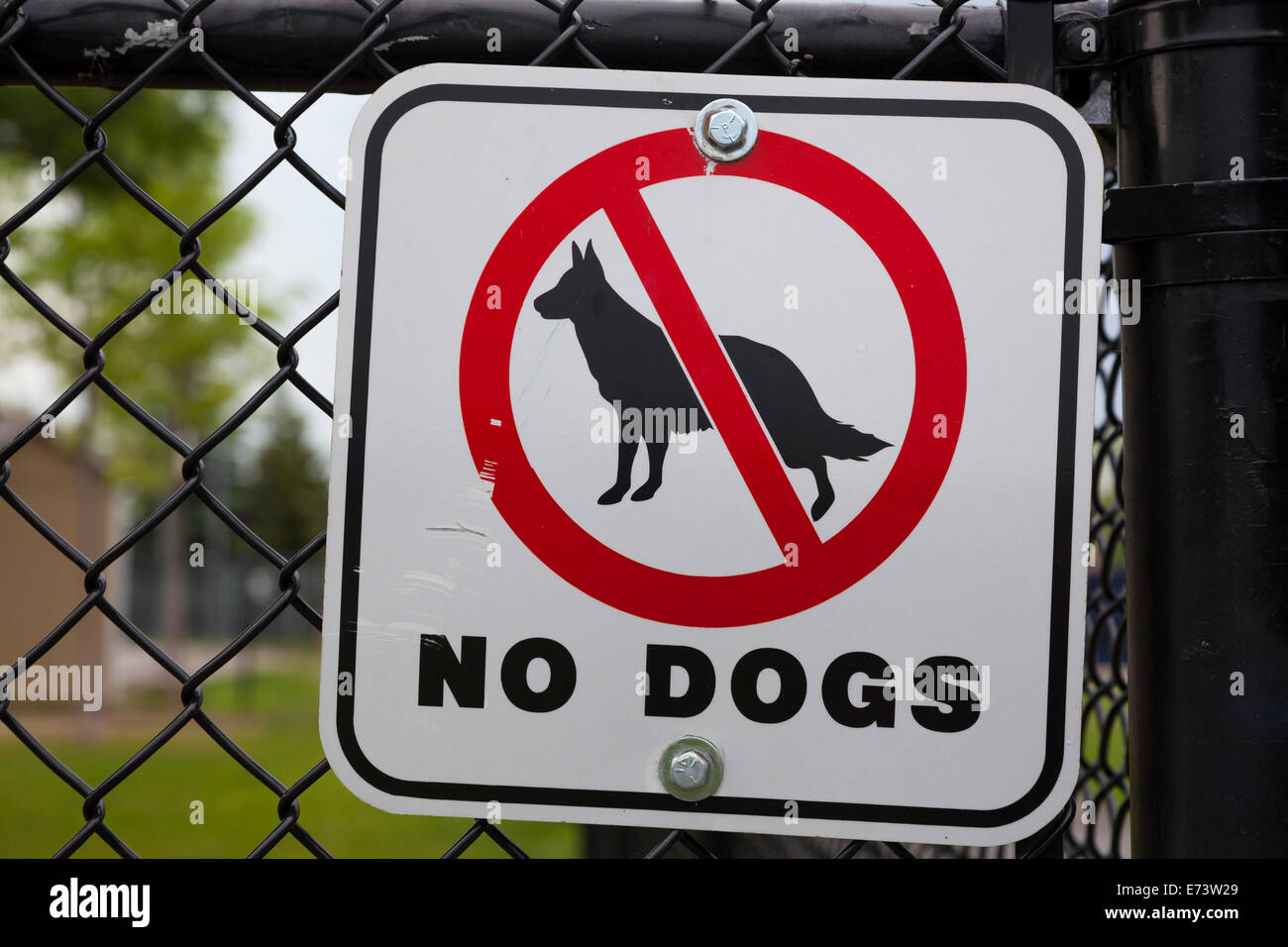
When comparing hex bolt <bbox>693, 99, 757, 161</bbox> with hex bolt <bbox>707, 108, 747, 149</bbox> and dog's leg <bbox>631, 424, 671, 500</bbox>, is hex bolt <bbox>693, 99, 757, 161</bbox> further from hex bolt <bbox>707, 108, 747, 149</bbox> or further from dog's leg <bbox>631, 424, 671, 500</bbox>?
dog's leg <bbox>631, 424, 671, 500</bbox>

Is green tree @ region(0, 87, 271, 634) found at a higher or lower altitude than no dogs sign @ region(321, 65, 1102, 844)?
higher

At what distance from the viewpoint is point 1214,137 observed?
88 centimetres

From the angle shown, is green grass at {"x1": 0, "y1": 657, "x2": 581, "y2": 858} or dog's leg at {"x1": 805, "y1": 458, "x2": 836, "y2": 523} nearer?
dog's leg at {"x1": 805, "y1": 458, "x2": 836, "y2": 523}

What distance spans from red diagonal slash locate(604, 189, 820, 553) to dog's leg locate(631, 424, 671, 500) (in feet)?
0.14

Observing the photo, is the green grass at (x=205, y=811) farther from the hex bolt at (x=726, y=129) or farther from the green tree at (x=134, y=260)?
the hex bolt at (x=726, y=129)

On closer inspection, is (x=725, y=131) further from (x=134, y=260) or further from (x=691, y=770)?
(x=134, y=260)

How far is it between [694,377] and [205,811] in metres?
8.19

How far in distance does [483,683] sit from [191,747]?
1095 centimetres

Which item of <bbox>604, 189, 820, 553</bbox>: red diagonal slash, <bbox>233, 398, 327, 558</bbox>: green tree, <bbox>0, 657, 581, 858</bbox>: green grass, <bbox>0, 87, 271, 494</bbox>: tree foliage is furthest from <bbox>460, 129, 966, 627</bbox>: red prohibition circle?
<bbox>233, 398, 327, 558</bbox>: green tree

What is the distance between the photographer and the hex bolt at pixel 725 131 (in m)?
0.93

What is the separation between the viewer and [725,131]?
93cm

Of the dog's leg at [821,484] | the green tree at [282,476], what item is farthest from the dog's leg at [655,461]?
the green tree at [282,476]

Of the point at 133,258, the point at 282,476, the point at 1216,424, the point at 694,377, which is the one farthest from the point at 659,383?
the point at 282,476

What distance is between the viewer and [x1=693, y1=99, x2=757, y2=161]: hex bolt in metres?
0.93
